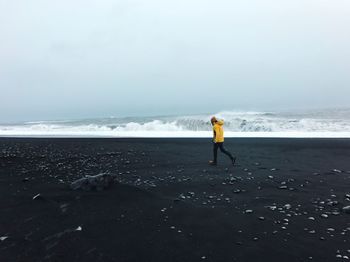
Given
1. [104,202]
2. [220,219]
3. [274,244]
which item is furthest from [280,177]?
[104,202]

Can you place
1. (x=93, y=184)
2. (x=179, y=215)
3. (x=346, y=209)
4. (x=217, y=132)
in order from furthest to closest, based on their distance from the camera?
(x=217, y=132)
(x=93, y=184)
(x=346, y=209)
(x=179, y=215)

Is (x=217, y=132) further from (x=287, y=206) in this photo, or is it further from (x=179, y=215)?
(x=179, y=215)

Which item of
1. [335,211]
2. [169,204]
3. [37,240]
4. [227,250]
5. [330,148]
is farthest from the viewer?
[330,148]

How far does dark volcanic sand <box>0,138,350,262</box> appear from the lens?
201 inches

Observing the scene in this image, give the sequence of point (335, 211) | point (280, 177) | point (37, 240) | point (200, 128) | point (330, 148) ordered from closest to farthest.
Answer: point (37, 240) → point (335, 211) → point (280, 177) → point (330, 148) → point (200, 128)

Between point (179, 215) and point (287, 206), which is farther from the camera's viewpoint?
point (287, 206)

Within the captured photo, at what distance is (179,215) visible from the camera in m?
6.83

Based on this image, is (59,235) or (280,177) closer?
(59,235)

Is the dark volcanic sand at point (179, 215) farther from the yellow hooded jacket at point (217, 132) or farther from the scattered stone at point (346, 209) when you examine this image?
the yellow hooded jacket at point (217, 132)

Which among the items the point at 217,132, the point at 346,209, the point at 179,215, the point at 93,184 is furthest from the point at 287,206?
the point at 217,132

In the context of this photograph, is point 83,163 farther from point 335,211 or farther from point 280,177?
point 335,211

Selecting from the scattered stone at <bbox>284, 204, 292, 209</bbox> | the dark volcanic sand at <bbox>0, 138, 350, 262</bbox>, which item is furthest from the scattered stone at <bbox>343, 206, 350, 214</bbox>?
the scattered stone at <bbox>284, 204, 292, 209</bbox>

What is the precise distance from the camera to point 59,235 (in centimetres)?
578

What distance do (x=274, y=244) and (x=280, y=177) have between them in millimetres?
5855
